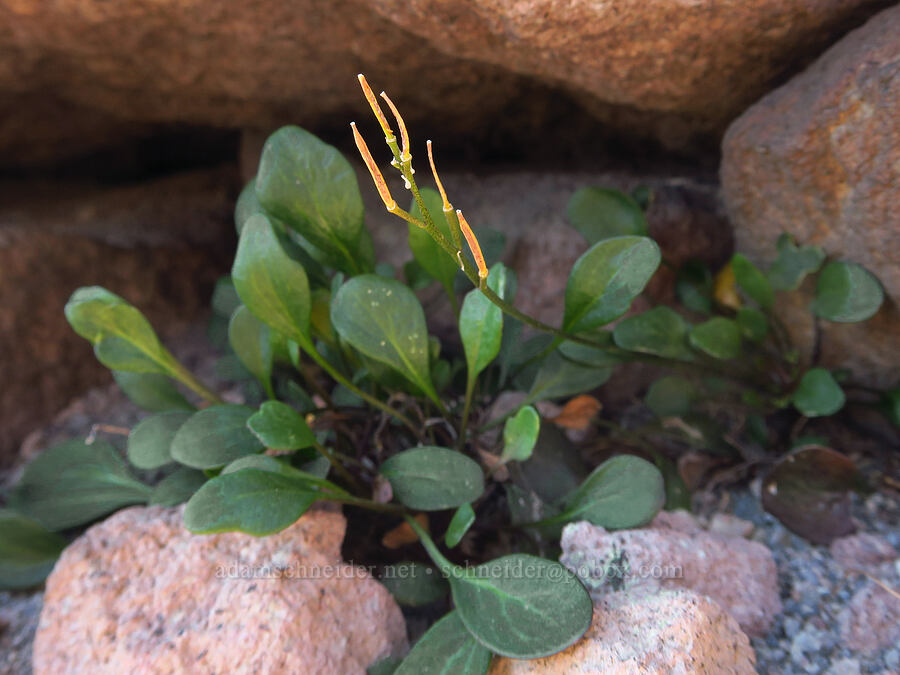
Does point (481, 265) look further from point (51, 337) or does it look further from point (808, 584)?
point (51, 337)

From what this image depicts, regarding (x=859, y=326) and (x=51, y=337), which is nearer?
(x=859, y=326)

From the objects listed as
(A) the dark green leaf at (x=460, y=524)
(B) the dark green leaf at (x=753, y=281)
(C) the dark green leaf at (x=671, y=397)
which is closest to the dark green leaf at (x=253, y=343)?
(A) the dark green leaf at (x=460, y=524)

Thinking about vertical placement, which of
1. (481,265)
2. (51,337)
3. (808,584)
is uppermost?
(481,265)

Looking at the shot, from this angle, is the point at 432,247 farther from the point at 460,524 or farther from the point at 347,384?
the point at 460,524

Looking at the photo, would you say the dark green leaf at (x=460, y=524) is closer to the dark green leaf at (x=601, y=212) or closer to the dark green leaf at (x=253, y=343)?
the dark green leaf at (x=253, y=343)

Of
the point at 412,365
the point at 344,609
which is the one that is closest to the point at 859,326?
the point at 412,365

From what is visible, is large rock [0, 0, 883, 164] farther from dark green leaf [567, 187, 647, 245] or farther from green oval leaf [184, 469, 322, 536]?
green oval leaf [184, 469, 322, 536]
